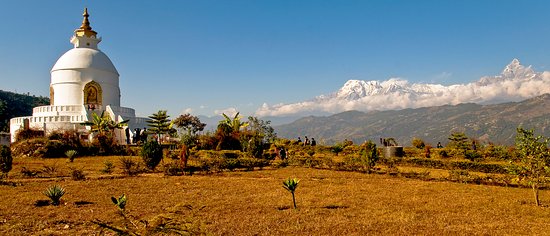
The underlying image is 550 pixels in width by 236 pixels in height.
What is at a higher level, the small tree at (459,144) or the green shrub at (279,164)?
the small tree at (459,144)

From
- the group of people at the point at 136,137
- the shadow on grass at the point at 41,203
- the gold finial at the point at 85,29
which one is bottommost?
the shadow on grass at the point at 41,203

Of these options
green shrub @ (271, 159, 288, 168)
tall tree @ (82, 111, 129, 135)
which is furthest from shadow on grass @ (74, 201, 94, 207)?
tall tree @ (82, 111, 129, 135)

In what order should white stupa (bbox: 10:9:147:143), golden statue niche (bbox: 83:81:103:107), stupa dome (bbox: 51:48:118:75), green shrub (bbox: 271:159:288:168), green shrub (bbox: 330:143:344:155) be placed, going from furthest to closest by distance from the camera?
stupa dome (bbox: 51:48:118:75)
golden statue niche (bbox: 83:81:103:107)
white stupa (bbox: 10:9:147:143)
green shrub (bbox: 330:143:344:155)
green shrub (bbox: 271:159:288:168)

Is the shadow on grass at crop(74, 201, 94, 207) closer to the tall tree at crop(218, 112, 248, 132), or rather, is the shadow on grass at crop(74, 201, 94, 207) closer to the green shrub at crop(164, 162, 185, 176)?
the green shrub at crop(164, 162, 185, 176)

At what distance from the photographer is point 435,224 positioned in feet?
33.9

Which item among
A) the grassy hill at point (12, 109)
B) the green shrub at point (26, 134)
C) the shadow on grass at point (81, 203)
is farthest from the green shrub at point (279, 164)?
the grassy hill at point (12, 109)

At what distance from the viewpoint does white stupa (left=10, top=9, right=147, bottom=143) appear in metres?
40.1

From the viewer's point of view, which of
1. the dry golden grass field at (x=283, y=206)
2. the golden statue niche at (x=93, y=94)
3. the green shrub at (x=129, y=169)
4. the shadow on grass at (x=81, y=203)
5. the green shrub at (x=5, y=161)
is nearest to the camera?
the dry golden grass field at (x=283, y=206)

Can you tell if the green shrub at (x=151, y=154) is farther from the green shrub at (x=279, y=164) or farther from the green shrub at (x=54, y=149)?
the green shrub at (x=54, y=149)

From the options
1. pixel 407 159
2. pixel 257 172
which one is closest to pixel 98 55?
pixel 257 172

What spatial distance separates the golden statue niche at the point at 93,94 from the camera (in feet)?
146

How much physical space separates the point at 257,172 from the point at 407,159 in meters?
11.5

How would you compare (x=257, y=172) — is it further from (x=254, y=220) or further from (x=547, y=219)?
(x=547, y=219)

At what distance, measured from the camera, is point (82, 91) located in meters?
44.8
